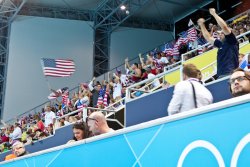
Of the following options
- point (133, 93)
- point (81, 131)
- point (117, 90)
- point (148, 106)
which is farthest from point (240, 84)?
point (117, 90)

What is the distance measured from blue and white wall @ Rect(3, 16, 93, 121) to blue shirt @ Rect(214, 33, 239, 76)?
1695cm

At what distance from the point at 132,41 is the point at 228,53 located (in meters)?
18.4

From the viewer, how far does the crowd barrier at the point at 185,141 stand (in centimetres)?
199

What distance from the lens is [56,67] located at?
1636 centimetres

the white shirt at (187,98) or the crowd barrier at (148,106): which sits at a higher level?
the crowd barrier at (148,106)

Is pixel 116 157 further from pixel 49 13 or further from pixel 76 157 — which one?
pixel 49 13

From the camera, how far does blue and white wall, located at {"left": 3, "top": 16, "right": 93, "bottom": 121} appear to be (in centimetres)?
2112

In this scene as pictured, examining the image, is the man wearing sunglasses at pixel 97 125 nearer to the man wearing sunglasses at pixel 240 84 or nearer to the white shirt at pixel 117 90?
the man wearing sunglasses at pixel 240 84

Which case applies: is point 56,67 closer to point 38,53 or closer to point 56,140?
point 56,140

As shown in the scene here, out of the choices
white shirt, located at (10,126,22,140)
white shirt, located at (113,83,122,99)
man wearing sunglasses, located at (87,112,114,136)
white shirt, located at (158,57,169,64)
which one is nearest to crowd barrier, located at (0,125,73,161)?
white shirt, located at (113,83,122,99)

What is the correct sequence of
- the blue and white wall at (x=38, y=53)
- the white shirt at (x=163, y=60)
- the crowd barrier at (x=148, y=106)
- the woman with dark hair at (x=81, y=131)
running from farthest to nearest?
the blue and white wall at (x=38, y=53) < the white shirt at (x=163, y=60) < the crowd barrier at (x=148, y=106) < the woman with dark hair at (x=81, y=131)

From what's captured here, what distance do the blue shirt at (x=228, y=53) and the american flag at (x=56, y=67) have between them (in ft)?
37.1

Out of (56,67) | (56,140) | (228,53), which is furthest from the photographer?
(56,67)

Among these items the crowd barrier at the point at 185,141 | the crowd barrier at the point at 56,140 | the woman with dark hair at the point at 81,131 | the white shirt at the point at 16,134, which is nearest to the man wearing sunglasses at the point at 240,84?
the crowd barrier at the point at 185,141
